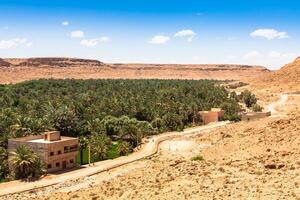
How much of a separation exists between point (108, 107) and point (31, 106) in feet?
48.1

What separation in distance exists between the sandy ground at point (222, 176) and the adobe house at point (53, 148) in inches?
218

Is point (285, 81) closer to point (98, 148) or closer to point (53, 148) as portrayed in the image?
point (98, 148)

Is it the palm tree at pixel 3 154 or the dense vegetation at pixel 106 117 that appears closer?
the palm tree at pixel 3 154

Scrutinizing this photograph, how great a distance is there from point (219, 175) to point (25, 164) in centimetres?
2202

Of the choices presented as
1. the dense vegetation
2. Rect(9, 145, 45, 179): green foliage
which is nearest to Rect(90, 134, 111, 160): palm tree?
the dense vegetation

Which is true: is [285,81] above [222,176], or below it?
above

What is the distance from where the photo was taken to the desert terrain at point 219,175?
33.1 metres

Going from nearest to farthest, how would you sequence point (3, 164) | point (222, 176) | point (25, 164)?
point (222, 176) < point (25, 164) < point (3, 164)

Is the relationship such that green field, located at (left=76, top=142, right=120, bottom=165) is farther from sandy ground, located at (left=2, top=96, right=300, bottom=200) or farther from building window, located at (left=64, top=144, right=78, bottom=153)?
sandy ground, located at (left=2, top=96, right=300, bottom=200)

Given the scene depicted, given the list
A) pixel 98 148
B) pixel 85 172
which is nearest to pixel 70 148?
pixel 85 172

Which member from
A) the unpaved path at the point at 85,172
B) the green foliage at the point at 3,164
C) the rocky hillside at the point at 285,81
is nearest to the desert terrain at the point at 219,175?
the unpaved path at the point at 85,172

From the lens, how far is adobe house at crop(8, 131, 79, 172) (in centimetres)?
5350

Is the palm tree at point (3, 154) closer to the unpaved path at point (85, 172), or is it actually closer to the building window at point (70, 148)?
the unpaved path at point (85, 172)

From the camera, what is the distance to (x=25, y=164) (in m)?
50.9
